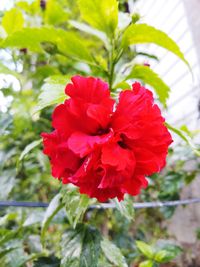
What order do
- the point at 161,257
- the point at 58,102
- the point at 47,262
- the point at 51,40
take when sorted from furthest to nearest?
the point at 161,257 → the point at 47,262 → the point at 51,40 → the point at 58,102

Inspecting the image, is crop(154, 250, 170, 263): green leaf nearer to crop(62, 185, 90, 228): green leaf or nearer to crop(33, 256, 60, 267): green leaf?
crop(33, 256, 60, 267): green leaf

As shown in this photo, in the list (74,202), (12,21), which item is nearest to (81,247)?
(74,202)

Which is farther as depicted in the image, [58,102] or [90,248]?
[90,248]

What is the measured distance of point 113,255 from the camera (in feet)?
2.94

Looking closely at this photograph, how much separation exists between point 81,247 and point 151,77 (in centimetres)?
45

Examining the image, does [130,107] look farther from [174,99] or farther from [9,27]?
[174,99]

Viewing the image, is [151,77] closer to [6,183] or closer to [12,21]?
[12,21]

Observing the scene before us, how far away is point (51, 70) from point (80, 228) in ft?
1.61

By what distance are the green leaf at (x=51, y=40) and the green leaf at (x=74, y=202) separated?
1.05 ft

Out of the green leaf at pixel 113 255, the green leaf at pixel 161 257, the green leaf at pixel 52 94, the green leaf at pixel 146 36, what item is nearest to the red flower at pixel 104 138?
the green leaf at pixel 52 94

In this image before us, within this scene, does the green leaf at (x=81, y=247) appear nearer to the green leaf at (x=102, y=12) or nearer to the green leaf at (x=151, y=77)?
the green leaf at (x=151, y=77)

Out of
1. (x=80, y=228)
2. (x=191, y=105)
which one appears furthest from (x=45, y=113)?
(x=191, y=105)

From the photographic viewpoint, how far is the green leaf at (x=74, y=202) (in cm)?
73

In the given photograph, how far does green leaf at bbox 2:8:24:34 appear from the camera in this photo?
3.35 ft
